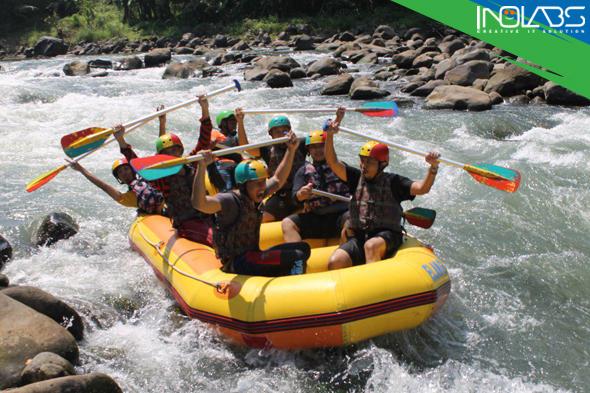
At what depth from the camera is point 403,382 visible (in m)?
3.74

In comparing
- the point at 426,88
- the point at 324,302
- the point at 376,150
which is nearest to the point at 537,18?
the point at 426,88

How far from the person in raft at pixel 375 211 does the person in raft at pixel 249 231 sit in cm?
35

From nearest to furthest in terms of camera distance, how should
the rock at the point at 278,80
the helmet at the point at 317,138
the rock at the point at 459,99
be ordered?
the helmet at the point at 317,138 → the rock at the point at 459,99 → the rock at the point at 278,80

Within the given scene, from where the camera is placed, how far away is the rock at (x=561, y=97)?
449 inches

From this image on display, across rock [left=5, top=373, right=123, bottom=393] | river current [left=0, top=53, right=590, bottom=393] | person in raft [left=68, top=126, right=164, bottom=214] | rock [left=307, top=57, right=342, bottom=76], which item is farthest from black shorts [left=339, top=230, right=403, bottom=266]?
rock [left=307, top=57, right=342, bottom=76]

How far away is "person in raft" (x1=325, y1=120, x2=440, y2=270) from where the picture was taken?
4.28 metres

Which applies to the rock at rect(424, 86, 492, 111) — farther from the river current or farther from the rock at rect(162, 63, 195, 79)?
the rock at rect(162, 63, 195, 79)

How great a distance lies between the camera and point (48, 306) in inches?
162

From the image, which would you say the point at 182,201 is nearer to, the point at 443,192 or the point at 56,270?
the point at 56,270

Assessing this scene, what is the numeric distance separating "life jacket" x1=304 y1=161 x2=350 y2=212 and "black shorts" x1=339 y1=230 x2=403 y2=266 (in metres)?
0.58

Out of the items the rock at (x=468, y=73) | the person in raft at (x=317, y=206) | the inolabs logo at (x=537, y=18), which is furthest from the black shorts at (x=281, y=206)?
the inolabs logo at (x=537, y=18)

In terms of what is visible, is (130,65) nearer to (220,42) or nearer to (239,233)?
(220,42)

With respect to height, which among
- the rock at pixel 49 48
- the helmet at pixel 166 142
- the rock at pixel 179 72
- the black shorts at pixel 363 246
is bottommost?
the rock at pixel 49 48

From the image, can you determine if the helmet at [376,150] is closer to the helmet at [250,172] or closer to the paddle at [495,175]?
the paddle at [495,175]
